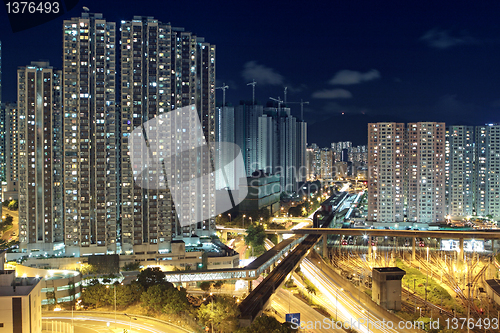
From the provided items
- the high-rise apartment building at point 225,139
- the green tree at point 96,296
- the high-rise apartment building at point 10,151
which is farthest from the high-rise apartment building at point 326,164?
the green tree at point 96,296

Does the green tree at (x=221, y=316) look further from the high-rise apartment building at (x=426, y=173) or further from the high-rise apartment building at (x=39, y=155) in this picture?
the high-rise apartment building at (x=426, y=173)

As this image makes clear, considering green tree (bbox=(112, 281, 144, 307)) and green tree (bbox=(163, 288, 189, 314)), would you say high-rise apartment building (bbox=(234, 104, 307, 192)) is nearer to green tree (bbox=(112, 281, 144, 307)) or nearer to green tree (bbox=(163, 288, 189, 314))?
green tree (bbox=(112, 281, 144, 307))

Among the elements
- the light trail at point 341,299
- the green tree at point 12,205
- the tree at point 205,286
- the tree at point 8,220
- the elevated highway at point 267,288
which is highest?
the green tree at point 12,205

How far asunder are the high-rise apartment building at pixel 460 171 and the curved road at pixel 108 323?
54.6ft

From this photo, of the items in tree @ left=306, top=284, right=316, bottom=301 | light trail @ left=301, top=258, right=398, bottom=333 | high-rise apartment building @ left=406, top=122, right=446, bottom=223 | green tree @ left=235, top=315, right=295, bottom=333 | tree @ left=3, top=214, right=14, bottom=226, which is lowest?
tree @ left=306, top=284, right=316, bottom=301

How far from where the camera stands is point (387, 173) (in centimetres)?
1942

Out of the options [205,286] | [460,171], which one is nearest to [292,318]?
[205,286]

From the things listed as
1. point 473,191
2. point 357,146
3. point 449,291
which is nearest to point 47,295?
point 449,291

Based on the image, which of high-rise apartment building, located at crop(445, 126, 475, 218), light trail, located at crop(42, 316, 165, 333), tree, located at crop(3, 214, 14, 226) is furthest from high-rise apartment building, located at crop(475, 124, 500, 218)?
tree, located at crop(3, 214, 14, 226)

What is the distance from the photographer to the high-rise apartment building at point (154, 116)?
13.2m

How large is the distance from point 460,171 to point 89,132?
17.1 m

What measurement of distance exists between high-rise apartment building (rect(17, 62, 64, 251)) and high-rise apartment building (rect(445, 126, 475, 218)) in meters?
17.1

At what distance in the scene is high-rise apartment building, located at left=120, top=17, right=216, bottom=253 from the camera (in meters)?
13.2

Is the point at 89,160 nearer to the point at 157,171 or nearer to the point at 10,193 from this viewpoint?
the point at 157,171
